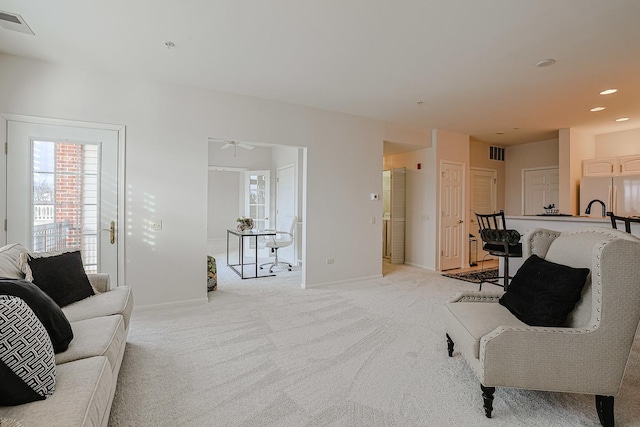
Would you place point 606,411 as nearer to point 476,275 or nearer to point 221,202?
point 476,275

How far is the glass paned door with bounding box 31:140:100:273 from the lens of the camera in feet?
10.5

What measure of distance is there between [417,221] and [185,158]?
14.7 feet

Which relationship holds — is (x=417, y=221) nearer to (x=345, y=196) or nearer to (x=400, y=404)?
(x=345, y=196)

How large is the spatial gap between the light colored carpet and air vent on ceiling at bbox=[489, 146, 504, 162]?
5.18 meters

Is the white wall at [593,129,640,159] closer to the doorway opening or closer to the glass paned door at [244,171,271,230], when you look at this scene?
the doorway opening

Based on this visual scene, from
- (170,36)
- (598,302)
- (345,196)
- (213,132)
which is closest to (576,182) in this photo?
(345,196)

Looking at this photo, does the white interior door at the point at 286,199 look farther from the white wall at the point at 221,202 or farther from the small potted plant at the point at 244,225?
the white wall at the point at 221,202

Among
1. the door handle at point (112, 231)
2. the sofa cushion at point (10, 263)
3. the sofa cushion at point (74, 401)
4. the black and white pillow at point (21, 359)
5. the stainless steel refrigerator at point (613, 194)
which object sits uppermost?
the stainless steel refrigerator at point (613, 194)

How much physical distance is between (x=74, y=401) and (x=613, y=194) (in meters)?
7.38

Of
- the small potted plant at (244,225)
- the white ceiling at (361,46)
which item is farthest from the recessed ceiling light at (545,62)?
the small potted plant at (244,225)

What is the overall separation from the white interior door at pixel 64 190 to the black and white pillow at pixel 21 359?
2.38 metres

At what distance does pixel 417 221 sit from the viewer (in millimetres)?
6320

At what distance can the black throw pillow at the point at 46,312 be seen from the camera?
1.53 meters

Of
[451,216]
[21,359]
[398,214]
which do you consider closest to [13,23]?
[21,359]
